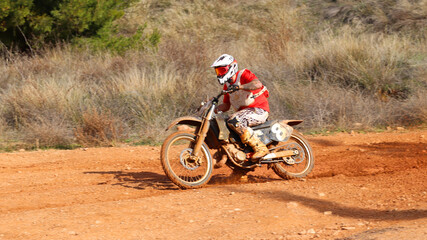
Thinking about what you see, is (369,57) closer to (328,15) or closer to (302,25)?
(302,25)

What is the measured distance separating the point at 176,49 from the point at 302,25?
22.7 feet

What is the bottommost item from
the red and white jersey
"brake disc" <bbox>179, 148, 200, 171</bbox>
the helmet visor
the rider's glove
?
"brake disc" <bbox>179, 148, 200, 171</bbox>

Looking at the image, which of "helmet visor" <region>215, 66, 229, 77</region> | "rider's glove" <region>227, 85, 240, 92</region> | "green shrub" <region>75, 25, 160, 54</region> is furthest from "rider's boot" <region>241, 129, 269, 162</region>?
"green shrub" <region>75, 25, 160, 54</region>

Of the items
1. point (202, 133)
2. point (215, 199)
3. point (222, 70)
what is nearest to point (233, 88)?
point (222, 70)

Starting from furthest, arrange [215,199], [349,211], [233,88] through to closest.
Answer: [233,88] < [215,199] < [349,211]

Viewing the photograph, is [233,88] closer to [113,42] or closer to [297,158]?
[297,158]

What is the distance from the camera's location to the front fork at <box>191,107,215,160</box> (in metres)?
7.15

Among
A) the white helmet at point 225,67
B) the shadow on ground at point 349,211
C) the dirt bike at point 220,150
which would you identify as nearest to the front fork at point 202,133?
the dirt bike at point 220,150

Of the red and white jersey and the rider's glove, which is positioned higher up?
the rider's glove

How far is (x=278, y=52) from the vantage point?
16.3m

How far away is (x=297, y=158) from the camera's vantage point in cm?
790

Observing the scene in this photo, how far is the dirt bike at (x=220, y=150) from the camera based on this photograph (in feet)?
23.6

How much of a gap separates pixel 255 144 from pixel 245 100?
1.98 feet

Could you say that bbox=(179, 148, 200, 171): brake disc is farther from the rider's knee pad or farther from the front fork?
the rider's knee pad
